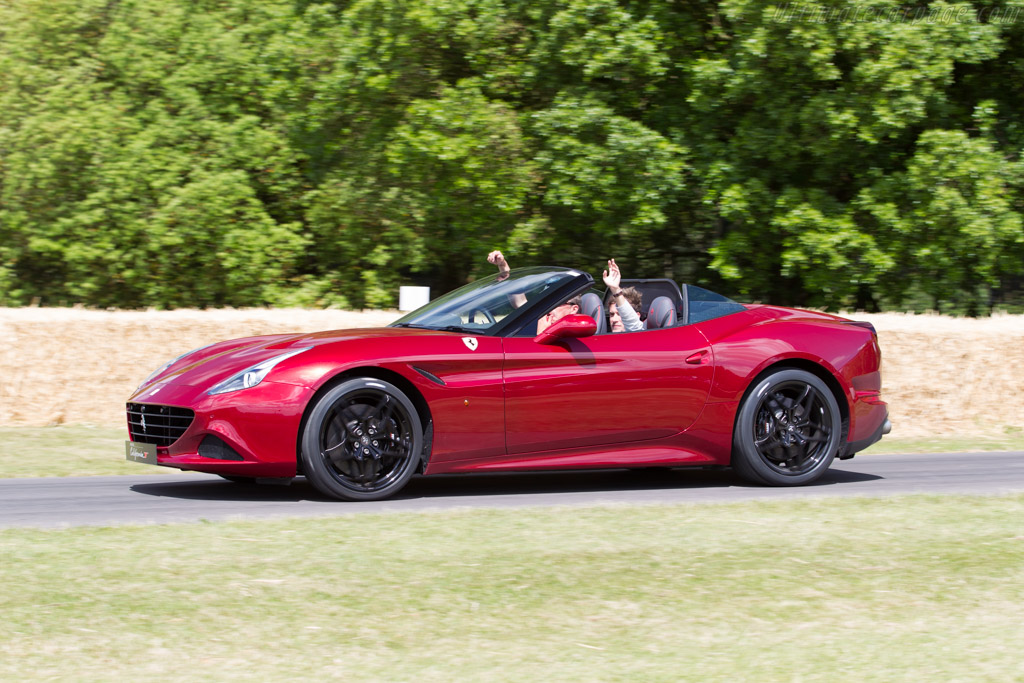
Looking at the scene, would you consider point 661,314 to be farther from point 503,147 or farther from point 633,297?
point 503,147

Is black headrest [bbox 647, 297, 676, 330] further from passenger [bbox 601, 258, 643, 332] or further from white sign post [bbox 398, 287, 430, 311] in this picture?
white sign post [bbox 398, 287, 430, 311]

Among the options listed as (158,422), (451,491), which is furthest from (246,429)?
(451,491)

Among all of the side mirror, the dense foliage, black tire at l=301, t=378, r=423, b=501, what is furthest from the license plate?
the dense foliage

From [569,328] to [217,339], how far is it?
22.7 ft

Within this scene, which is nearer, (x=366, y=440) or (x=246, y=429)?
(x=246, y=429)

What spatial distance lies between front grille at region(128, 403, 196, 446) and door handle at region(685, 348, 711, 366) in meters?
3.11

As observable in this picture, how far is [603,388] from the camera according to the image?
7625mm

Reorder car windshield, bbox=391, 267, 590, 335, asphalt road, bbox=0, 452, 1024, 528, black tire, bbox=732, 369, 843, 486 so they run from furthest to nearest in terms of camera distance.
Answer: black tire, bbox=732, 369, 843, 486 < car windshield, bbox=391, 267, 590, 335 < asphalt road, bbox=0, 452, 1024, 528

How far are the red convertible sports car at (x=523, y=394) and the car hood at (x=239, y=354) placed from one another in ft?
0.06

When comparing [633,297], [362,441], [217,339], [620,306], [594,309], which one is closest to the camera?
[362,441]

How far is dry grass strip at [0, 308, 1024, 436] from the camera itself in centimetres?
1234

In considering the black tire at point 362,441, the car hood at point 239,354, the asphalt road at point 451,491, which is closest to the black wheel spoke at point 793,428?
the asphalt road at point 451,491

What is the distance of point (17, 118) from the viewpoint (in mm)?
19844

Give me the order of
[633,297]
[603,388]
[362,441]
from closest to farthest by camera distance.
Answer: [362,441] → [603,388] → [633,297]
